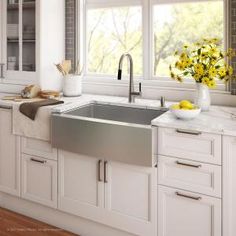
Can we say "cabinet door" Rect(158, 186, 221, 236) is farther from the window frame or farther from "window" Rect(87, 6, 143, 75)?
"window" Rect(87, 6, 143, 75)

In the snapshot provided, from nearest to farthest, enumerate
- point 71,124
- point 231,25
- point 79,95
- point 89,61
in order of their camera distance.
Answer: point 71,124 → point 231,25 → point 79,95 → point 89,61

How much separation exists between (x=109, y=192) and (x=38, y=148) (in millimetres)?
697

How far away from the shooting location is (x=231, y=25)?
2.54 m

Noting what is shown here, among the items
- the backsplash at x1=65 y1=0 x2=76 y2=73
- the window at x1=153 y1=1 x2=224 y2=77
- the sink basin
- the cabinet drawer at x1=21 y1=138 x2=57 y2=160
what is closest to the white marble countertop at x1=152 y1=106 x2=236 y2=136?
the sink basin

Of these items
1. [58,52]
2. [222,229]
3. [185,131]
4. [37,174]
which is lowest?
[222,229]

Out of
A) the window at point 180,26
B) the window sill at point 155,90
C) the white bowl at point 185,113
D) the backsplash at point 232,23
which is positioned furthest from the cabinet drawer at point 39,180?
the backsplash at point 232,23

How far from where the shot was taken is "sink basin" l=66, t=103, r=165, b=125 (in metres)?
2.65

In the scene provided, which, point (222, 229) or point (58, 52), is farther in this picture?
point (58, 52)

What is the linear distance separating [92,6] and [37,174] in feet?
5.50

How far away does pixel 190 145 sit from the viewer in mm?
2016

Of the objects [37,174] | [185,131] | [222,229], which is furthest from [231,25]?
[37,174]

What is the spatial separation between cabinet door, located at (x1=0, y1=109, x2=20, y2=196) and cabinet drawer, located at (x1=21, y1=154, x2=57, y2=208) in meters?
0.07

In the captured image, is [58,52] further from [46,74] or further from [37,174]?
[37,174]

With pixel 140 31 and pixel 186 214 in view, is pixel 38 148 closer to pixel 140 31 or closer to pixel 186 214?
pixel 186 214
